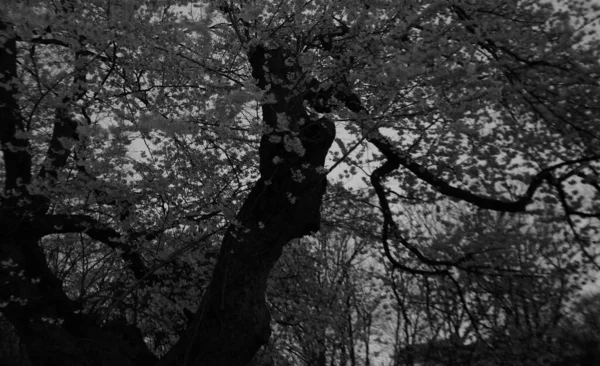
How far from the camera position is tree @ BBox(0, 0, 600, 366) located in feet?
13.8

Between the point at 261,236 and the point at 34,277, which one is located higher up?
the point at 261,236

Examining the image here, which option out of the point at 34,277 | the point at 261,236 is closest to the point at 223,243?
the point at 261,236

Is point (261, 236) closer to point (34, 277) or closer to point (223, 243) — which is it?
point (223, 243)

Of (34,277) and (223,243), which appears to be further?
(34,277)

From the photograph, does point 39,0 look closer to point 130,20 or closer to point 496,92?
point 130,20

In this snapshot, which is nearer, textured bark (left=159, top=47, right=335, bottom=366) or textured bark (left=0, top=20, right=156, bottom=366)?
textured bark (left=159, top=47, right=335, bottom=366)

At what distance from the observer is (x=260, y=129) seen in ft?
14.7

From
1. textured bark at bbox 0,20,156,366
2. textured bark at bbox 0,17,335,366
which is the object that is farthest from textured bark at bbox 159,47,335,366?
textured bark at bbox 0,20,156,366

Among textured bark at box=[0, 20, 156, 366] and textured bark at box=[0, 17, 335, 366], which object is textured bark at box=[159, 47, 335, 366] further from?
textured bark at box=[0, 20, 156, 366]

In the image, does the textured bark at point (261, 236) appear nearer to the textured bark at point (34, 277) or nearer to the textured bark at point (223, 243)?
the textured bark at point (223, 243)

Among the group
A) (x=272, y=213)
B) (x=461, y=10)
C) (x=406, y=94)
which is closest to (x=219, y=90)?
(x=272, y=213)

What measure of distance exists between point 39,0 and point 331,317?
5.37 metres

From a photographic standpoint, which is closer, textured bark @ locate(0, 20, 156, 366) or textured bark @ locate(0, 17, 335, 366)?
textured bark @ locate(0, 17, 335, 366)

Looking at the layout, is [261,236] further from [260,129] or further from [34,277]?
[34,277]
